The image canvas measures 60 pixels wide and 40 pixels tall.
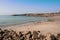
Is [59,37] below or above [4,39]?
above

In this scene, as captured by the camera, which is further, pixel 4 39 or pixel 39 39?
pixel 4 39

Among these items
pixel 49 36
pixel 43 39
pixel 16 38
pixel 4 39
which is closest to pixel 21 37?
pixel 16 38

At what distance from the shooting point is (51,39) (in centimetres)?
572

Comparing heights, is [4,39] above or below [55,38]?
below

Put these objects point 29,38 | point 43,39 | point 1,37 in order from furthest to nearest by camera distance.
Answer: point 1,37 < point 29,38 < point 43,39

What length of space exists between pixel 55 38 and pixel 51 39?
0.26m

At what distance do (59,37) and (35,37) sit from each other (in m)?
1.25

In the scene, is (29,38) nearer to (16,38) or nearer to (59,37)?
(16,38)

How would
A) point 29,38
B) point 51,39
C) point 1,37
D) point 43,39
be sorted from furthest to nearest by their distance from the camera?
point 1,37, point 29,38, point 43,39, point 51,39

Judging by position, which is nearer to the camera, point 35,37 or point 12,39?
point 35,37

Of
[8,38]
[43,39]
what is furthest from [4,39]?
[43,39]

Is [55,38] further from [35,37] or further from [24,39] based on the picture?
[24,39]

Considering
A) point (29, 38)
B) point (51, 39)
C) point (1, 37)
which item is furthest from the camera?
point (1, 37)

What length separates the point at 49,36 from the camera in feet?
19.0
